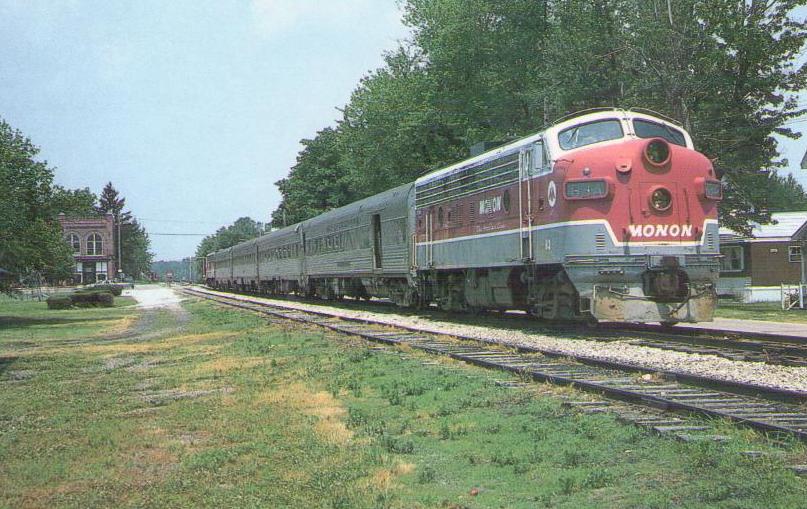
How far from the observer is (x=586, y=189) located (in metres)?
14.6

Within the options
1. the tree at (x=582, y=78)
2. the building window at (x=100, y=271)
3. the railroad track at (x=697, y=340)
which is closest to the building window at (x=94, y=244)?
the building window at (x=100, y=271)

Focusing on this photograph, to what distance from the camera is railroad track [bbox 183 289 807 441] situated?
279 inches

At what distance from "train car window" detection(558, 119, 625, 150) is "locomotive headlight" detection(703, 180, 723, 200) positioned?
1856 millimetres

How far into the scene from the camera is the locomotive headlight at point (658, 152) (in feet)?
49.0

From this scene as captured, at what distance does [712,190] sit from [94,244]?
111 meters

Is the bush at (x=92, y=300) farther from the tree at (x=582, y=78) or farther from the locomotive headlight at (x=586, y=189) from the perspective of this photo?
the locomotive headlight at (x=586, y=189)

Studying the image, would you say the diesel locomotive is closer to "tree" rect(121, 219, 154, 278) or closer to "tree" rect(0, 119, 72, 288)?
"tree" rect(0, 119, 72, 288)

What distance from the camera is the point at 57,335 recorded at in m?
22.3

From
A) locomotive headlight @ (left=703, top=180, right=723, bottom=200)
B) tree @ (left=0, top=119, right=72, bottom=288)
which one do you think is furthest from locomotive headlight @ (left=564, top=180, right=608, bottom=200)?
tree @ (left=0, top=119, right=72, bottom=288)

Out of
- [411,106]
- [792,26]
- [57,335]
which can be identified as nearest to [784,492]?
[57,335]

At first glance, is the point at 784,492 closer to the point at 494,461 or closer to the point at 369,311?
the point at 494,461

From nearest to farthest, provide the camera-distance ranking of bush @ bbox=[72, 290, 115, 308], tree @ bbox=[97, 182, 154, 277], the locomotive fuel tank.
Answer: the locomotive fuel tank < bush @ bbox=[72, 290, 115, 308] < tree @ bbox=[97, 182, 154, 277]

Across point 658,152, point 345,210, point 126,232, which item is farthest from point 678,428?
point 126,232

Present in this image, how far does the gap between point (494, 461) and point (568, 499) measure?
1.10 meters
